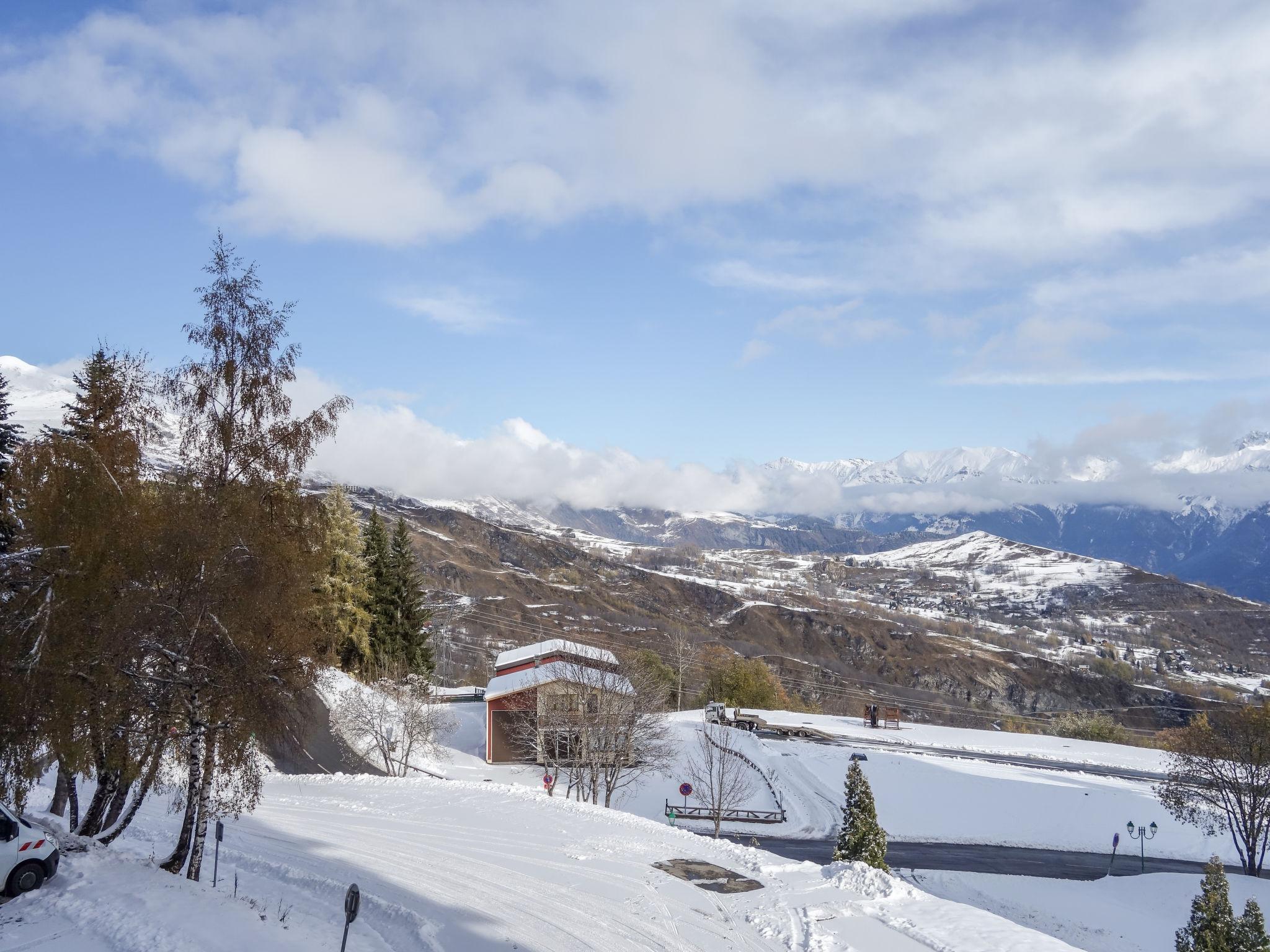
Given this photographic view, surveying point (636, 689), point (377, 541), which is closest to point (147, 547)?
point (636, 689)

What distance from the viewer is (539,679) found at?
42406 mm

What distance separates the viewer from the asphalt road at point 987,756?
160ft

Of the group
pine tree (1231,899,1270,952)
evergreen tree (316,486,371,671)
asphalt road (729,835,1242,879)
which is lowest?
asphalt road (729,835,1242,879)

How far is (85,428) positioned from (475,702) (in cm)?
4367

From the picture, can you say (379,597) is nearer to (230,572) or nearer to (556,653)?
(556,653)

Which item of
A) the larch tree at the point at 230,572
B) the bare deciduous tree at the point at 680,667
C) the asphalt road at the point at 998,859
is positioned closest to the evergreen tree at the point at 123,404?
the larch tree at the point at 230,572

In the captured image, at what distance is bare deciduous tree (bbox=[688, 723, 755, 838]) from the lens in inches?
1326

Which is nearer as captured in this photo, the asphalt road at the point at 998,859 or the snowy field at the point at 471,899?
the snowy field at the point at 471,899

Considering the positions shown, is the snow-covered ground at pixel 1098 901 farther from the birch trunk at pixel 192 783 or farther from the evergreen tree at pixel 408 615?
the evergreen tree at pixel 408 615

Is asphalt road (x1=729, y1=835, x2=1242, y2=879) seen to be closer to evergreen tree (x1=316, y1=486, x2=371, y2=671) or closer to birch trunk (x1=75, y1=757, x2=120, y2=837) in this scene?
birch trunk (x1=75, y1=757, x2=120, y2=837)

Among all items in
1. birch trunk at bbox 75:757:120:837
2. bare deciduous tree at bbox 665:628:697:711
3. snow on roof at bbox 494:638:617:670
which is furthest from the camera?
bare deciduous tree at bbox 665:628:697:711

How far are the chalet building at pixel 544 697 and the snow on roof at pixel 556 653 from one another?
50 millimetres

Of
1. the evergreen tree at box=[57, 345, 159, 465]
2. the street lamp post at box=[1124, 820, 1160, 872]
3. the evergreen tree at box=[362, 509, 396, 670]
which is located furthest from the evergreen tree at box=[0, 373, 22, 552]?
the street lamp post at box=[1124, 820, 1160, 872]

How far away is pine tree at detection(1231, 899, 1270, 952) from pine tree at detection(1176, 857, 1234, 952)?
8 cm
